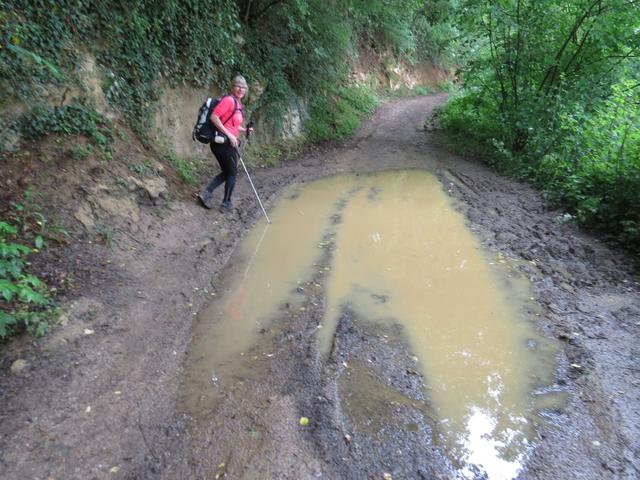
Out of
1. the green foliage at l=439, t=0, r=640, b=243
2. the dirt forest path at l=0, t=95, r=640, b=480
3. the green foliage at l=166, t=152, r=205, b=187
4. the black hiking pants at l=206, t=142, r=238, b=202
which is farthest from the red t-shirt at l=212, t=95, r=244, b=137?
the green foliage at l=439, t=0, r=640, b=243

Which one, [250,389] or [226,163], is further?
[226,163]

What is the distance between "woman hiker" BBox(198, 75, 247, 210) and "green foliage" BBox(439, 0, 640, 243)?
572 centimetres

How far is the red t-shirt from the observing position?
262 inches

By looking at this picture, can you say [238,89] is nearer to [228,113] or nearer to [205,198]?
[228,113]

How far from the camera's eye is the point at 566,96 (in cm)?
984

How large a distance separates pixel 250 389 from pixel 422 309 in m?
2.12

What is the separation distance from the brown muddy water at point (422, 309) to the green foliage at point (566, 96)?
8.01 feet

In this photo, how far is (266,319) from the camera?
15.1 ft

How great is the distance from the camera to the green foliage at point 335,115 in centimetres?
1342

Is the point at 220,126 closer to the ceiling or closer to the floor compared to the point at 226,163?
closer to the ceiling

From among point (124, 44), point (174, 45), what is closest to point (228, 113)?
point (124, 44)

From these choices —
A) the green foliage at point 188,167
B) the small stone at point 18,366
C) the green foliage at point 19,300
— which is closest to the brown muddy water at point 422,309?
the small stone at point 18,366

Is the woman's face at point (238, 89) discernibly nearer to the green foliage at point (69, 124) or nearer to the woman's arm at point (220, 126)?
the woman's arm at point (220, 126)

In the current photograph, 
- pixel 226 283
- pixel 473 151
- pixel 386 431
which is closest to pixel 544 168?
pixel 473 151
